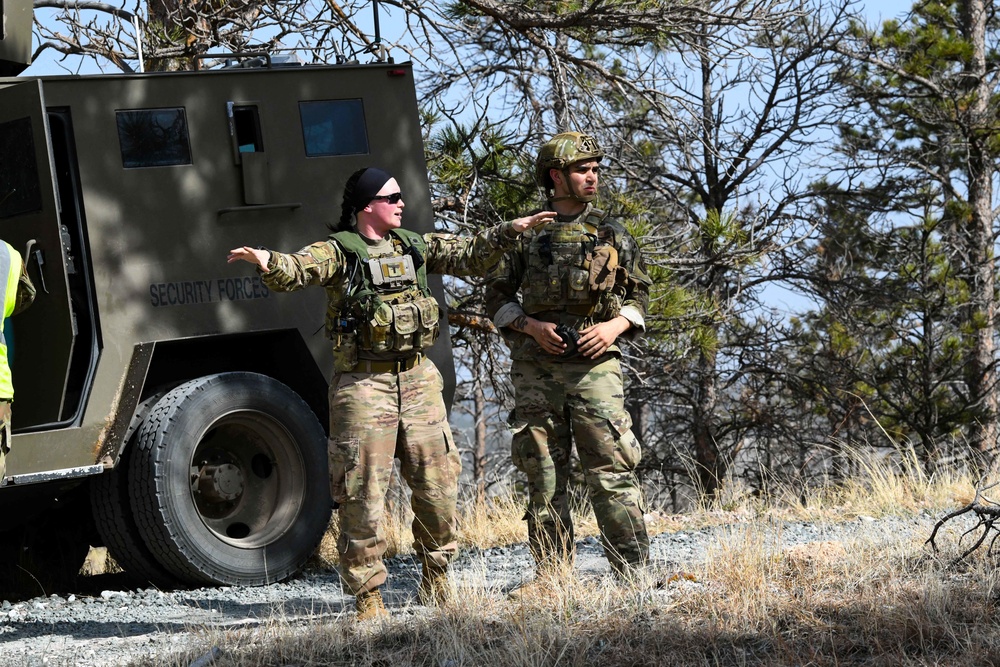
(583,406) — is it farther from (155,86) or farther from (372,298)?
(155,86)

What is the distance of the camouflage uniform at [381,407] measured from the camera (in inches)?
187

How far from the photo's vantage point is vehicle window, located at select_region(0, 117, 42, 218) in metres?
5.50

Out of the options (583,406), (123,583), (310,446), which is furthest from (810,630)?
(123,583)

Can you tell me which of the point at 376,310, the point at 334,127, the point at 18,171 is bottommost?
the point at 376,310

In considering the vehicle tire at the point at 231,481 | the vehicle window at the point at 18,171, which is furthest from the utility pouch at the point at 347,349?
the vehicle window at the point at 18,171

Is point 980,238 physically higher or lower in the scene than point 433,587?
higher

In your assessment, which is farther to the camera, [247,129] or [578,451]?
[247,129]

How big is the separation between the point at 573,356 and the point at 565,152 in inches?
30.5

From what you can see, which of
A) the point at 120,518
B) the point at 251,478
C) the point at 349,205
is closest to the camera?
the point at 349,205

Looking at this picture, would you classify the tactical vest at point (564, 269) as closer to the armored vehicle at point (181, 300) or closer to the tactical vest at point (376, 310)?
the tactical vest at point (376, 310)

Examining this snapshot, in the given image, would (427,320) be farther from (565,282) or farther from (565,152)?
(565,152)

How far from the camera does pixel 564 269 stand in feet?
16.4

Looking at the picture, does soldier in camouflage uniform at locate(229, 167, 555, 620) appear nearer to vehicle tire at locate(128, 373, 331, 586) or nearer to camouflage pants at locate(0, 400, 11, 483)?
camouflage pants at locate(0, 400, 11, 483)

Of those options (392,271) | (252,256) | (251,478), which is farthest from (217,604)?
(252,256)
